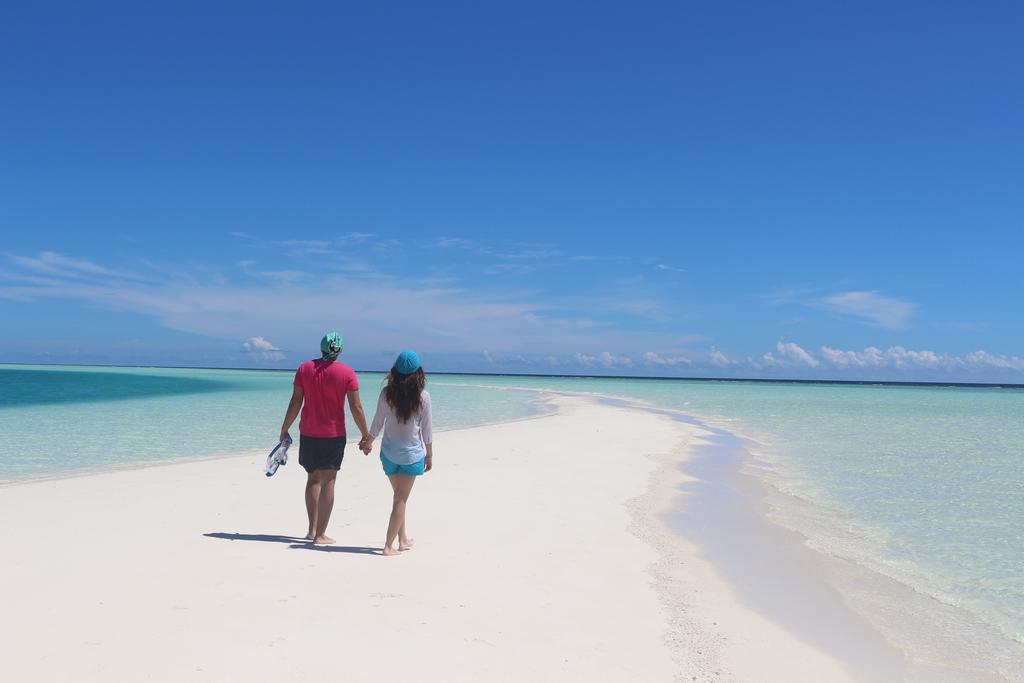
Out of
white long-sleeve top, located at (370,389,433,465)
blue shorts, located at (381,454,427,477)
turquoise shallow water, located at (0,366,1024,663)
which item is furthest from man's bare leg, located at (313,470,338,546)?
turquoise shallow water, located at (0,366,1024,663)

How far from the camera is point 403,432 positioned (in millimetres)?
6145

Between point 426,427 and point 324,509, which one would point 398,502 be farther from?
point 324,509

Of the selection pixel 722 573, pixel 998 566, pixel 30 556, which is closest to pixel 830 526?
pixel 998 566

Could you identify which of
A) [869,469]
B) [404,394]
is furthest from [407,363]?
[869,469]

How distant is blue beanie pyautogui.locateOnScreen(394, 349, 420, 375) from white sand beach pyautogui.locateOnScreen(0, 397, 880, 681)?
1.77 m

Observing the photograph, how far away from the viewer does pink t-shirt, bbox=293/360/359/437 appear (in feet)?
20.9

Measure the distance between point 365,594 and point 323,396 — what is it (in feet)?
6.38

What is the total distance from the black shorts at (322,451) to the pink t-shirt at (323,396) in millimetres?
53

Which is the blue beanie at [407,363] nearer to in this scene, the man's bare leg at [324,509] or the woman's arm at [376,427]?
the woman's arm at [376,427]

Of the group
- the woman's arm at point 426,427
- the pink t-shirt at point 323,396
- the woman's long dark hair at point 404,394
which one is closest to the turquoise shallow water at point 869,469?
the woman's arm at point 426,427

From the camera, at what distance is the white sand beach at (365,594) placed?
411 cm

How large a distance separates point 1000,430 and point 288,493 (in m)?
28.0

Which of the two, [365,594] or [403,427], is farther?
[403,427]

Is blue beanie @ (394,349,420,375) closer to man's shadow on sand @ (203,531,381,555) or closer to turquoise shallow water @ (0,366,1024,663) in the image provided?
man's shadow on sand @ (203,531,381,555)
